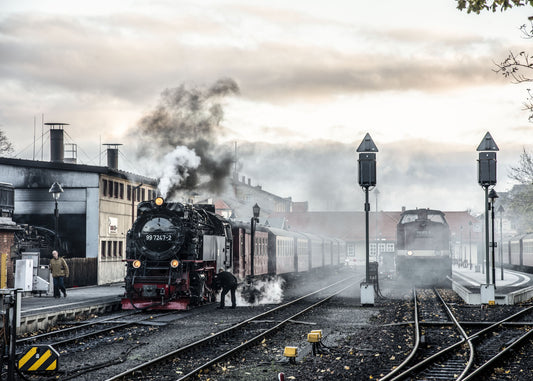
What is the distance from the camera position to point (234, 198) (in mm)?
86688

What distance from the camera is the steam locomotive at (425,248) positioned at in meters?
34.6

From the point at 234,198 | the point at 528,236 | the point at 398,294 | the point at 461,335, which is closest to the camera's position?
the point at 461,335

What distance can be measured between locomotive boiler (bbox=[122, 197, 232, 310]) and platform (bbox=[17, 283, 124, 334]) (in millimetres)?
765

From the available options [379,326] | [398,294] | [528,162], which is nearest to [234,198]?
[528,162]

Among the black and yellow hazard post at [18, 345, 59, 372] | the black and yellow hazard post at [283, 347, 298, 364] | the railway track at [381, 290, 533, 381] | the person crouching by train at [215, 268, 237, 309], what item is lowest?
the railway track at [381, 290, 533, 381]

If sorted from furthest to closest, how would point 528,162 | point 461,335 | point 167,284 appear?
point 528,162
point 167,284
point 461,335

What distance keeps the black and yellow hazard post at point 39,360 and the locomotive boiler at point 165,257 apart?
399 inches

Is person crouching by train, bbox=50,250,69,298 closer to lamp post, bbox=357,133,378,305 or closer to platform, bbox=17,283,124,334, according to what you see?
platform, bbox=17,283,124,334

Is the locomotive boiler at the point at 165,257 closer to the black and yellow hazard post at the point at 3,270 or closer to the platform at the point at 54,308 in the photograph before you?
the platform at the point at 54,308

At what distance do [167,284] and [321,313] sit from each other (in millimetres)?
4526

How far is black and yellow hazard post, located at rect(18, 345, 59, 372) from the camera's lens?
999 cm

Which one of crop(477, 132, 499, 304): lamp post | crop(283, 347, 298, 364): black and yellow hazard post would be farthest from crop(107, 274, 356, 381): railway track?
crop(477, 132, 499, 304): lamp post

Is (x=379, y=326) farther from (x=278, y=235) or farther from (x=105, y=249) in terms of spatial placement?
(x=105, y=249)

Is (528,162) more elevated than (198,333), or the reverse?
(528,162)
